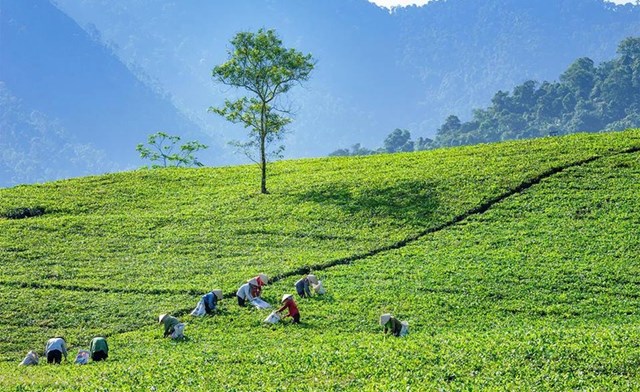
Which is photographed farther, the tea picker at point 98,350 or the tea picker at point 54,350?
the tea picker at point 54,350

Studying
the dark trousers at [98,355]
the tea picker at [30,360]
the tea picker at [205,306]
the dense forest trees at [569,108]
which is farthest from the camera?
the dense forest trees at [569,108]

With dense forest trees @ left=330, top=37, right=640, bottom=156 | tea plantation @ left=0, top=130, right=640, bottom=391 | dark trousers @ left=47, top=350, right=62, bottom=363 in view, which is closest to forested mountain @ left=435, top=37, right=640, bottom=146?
dense forest trees @ left=330, top=37, right=640, bottom=156

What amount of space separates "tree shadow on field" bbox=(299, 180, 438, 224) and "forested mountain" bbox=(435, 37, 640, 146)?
338ft

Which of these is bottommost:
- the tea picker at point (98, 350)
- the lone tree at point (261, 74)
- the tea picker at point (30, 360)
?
the tea picker at point (30, 360)

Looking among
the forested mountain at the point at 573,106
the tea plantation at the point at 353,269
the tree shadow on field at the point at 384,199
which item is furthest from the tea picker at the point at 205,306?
the forested mountain at the point at 573,106

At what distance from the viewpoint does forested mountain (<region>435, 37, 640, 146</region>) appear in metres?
154

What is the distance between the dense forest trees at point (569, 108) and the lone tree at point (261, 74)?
96.3 m

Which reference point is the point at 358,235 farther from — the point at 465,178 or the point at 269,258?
the point at 465,178

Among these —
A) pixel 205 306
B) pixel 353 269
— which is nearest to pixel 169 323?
pixel 205 306

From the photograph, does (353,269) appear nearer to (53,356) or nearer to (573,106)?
(53,356)

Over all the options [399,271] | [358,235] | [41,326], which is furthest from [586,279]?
[41,326]

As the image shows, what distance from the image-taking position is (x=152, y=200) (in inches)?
2270

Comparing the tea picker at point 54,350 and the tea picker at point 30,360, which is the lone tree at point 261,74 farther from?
the tea picker at point 30,360

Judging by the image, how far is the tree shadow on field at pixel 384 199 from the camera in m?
49.2
